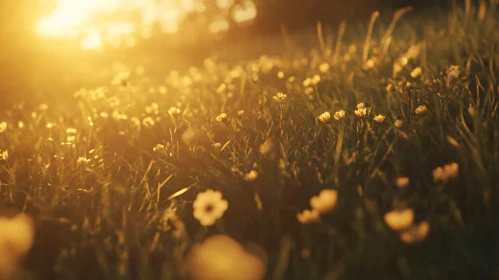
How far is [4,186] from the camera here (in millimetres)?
2074

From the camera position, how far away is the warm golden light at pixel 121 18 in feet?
29.6

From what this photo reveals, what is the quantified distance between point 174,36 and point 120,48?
4.37 metres

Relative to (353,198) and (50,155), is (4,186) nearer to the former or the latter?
(50,155)

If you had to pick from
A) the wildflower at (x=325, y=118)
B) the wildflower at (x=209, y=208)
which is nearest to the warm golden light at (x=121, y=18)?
the wildflower at (x=325, y=118)

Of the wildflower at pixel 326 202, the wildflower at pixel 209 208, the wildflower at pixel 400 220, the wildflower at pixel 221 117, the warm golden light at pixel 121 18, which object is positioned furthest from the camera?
the warm golden light at pixel 121 18

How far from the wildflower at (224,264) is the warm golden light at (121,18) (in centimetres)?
809

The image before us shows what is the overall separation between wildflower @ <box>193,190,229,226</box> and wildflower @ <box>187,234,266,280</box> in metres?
0.17

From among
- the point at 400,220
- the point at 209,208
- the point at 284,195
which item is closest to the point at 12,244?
the point at 209,208

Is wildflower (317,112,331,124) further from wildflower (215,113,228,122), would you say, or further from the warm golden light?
the warm golden light

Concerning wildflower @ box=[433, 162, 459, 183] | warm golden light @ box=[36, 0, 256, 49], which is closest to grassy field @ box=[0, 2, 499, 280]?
wildflower @ box=[433, 162, 459, 183]

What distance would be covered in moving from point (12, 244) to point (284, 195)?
0.96 m

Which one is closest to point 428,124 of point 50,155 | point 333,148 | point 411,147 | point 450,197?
point 411,147

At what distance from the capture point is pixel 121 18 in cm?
1399

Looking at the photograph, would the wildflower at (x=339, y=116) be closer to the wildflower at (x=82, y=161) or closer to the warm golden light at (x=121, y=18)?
the wildflower at (x=82, y=161)
